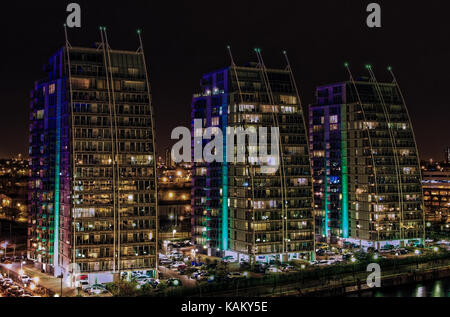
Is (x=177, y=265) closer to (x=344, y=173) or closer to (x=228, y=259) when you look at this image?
(x=228, y=259)

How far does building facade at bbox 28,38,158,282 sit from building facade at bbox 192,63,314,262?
26.7 metres

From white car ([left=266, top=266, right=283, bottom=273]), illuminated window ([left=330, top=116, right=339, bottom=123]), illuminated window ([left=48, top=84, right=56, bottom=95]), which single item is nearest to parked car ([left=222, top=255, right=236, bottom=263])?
white car ([left=266, top=266, right=283, bottom=273])

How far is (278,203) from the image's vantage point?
157 metres

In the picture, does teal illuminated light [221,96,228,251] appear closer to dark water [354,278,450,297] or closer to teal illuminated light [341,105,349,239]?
dark water [354,278,450,297]

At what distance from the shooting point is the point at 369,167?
184500mm

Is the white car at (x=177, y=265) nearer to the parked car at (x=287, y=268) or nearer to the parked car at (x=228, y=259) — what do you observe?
the parked car at (x=228, y=259)

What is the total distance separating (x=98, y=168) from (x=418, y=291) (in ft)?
264

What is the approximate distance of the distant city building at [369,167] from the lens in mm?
Answer: 183875

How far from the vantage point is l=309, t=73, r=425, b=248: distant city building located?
183875mm

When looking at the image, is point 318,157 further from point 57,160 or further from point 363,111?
point 57,160

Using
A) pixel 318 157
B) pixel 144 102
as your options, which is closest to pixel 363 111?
pixel 318 157

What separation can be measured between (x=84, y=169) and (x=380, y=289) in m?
74.9

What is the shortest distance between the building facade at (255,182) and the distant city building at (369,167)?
30.7 meters
